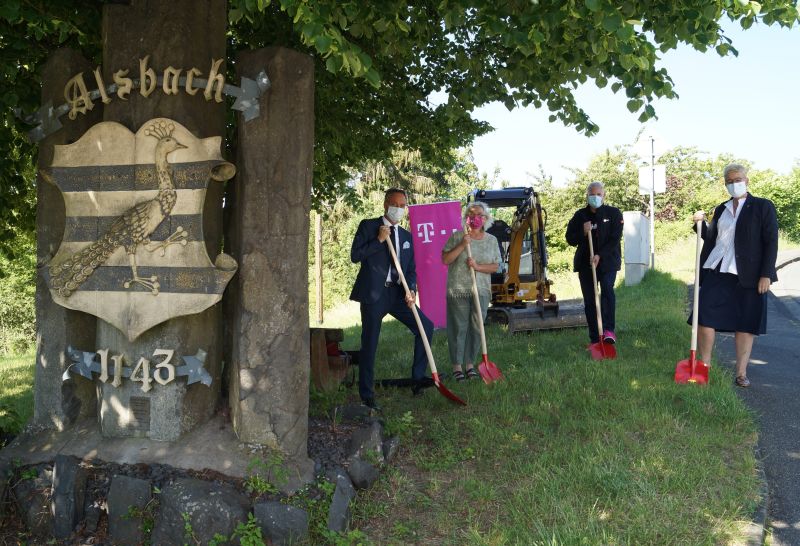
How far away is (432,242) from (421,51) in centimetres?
338

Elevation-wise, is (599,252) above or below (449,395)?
above

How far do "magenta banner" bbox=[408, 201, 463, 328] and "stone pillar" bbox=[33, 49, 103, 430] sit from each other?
20.5 feet

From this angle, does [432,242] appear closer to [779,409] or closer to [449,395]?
[449,395]

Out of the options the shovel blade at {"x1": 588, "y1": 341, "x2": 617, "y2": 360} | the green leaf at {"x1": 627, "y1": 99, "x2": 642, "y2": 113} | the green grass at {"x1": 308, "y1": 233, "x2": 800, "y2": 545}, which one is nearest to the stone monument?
the green grass at {"x1": 308, "y1": 233, "x2": 800, "y2": 545}

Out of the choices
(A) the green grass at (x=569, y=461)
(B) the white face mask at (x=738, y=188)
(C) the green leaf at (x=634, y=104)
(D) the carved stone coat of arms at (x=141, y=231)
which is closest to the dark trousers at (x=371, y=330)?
(A) the green grass at (x=569, y=461)

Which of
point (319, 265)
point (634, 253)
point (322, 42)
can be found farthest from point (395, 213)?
point (319, 265)

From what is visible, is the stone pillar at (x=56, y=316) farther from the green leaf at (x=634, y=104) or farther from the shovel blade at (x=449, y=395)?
the green leaf at (x=634, y=104)

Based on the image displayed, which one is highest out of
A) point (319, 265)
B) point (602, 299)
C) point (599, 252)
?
point (599, 252)

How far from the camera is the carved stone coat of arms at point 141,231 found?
4418 millimetres

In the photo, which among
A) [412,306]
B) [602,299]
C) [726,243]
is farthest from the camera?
[602,299]

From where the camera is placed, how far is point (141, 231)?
444cm

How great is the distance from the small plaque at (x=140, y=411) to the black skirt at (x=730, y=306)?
5046 mm

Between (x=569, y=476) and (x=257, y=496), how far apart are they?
1.92 metres

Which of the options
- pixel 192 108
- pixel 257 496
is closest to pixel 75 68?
pixel 192 108
